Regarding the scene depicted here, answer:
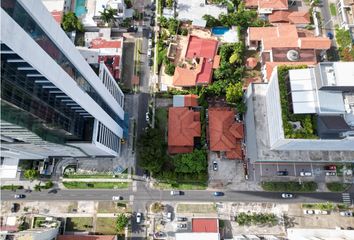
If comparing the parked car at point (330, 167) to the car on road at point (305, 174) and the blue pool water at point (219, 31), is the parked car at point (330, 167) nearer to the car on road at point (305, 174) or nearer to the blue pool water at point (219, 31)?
the car on road at point (305, 174)

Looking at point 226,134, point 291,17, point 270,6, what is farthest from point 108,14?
point 291,17

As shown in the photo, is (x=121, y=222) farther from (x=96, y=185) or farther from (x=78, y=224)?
(x=96, y=185)

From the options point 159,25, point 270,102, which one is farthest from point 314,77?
Result: point 159,25

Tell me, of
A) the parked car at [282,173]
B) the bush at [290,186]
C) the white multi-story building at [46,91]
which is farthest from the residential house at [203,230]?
the white multi-story building at [46,91]

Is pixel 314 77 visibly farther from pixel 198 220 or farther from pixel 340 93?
pixel 198 220

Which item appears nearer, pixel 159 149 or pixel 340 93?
pixel 340 93

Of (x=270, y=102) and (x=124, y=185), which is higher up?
(x=270, y=102)
